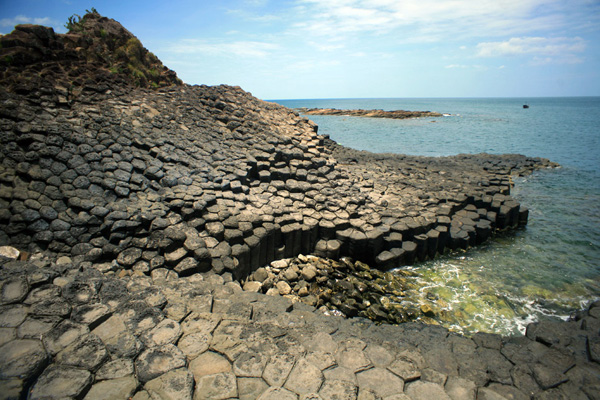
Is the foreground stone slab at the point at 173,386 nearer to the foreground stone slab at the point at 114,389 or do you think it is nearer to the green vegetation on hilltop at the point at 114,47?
the foreground stone slab at the point at 114,389

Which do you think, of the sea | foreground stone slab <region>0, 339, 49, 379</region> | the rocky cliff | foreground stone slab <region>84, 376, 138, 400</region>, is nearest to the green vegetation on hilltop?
the rocky cliff

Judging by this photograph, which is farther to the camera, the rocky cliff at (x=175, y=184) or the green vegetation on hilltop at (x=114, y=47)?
the green vegetation on hilltop at (x=114, y=47)

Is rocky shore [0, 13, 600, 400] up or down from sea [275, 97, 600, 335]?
up

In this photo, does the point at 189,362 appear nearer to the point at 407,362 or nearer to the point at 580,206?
the point at 407,362

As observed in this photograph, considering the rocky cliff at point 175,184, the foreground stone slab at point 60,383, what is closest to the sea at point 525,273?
the rocky cliff at point 175,184

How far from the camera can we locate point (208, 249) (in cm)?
645

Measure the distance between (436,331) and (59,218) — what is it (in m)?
7.44

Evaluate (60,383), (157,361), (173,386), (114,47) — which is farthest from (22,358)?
(114,47)

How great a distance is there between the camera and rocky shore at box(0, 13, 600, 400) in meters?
3.26

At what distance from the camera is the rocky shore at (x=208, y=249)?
326cm

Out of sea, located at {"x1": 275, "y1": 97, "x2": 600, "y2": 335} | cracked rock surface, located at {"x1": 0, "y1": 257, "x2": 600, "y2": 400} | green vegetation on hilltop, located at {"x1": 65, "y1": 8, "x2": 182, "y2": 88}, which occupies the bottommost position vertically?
sea, located at {"x1": 275, "y1": 97, "x2": 600, "y2": 335}

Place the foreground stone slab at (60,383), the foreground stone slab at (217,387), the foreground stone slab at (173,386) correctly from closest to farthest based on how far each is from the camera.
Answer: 1. the foreground stone slab at (60,383)
2. the foreground stone slab at (173,386)
3. the foreground stone slab at (217,387)

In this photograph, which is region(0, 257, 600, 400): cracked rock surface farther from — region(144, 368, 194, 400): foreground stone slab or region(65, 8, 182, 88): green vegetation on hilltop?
region(65, 8, 182, 88): green vegetation on hilltop

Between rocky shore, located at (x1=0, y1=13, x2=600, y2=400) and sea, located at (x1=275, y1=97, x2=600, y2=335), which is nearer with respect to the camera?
rocky shore, located at (x1=0, y1=13, x2=600, y2=400)
